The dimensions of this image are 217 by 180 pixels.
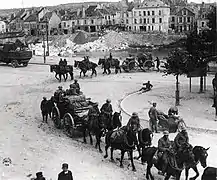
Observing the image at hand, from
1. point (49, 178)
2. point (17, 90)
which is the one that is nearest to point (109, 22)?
point (17, 90)

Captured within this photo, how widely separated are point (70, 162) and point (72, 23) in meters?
95.0

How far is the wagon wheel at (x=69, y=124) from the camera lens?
17.8 metres

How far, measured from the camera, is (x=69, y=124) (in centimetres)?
1820

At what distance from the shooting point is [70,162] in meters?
14.9

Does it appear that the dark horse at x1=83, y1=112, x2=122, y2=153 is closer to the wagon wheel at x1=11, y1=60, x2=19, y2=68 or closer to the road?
the road

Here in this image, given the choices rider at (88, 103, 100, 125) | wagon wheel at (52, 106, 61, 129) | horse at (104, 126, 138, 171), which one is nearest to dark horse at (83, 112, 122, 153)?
rider at (88, 103, 100, 125)

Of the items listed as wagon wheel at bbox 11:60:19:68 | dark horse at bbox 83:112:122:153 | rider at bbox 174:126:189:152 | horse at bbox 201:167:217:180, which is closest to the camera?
horse at bbox 201:167:217:180

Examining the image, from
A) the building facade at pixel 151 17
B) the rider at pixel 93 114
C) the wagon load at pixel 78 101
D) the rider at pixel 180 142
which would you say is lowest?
the rider at pixel 180 142

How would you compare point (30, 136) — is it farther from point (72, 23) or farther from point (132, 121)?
point (72, 23)

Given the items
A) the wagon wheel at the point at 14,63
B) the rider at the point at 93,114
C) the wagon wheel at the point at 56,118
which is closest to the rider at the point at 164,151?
the rider at the point at 93,114

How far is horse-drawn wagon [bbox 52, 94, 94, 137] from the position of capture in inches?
703

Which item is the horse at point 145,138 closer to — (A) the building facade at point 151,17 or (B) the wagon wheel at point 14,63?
(B) the wagon wheel at point 14,63

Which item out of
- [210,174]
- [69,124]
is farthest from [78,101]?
[210,174]

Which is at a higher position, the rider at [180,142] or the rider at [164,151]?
the rider at [180,142]
